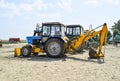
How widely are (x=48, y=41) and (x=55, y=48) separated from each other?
685 millimetres

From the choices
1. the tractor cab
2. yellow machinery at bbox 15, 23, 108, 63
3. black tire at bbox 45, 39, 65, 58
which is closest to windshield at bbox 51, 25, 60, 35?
yellow machinery at bbox 15, 23, 108, 63

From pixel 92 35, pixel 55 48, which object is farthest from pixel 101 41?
pixel 55 48

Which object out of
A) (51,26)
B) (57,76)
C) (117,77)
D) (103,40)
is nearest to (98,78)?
(117,77)

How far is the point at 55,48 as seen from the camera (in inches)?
793

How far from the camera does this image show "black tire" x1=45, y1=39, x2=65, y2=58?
19969mm

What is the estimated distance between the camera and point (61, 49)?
65.4 feet

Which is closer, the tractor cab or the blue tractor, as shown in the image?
the blue tractor

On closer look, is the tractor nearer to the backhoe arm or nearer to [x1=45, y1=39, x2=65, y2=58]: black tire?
[x1=45, y1=39, x2=65, y2=58]: black tire

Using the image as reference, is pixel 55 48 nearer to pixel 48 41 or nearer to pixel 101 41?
pixel 48 41

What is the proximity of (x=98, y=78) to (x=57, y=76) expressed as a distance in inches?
63.6

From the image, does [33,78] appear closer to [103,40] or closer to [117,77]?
[117,77]

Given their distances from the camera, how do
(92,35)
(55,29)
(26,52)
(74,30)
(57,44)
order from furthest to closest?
(74,30)
(26,52)
(55,29)
(92,35)
(57,44)

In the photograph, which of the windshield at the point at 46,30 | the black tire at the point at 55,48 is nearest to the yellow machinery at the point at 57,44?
the black tire at the point at 55,48

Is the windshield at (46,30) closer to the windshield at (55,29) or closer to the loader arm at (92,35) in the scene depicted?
the windshield at (55,29)
